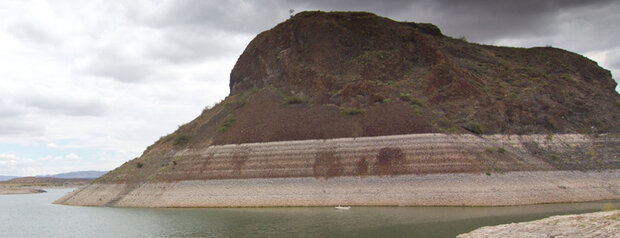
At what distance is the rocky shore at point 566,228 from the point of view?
1790cm

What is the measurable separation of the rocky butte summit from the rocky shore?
15871 millimetres

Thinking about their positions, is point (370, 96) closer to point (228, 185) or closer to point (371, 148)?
point (371, 148)

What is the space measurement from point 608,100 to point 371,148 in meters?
37.3

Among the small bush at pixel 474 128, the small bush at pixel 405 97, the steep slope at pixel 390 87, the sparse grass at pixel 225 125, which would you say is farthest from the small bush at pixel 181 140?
the small bush at pixel 474 128

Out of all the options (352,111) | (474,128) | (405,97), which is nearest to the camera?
(474,128)

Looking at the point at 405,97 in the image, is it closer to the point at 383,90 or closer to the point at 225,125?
the point at 383,90

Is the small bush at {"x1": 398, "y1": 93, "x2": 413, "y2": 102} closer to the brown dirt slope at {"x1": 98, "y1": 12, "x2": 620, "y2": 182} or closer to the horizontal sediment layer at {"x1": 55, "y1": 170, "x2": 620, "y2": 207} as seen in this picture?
the brown dirt slope at {"x1": 98, "y1": 12, "x2": 620, "y2": 182}

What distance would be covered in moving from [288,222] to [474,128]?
90.5ft

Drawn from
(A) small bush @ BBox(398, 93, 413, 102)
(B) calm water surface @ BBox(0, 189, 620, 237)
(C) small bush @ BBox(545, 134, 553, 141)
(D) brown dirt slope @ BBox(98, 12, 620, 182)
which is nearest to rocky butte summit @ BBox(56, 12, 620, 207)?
(D) brown dirt slope @ BBox(98, 12, 620, 182)

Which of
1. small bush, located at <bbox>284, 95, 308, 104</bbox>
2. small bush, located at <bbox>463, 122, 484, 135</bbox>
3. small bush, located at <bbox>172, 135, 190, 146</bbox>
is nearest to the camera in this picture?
small bush, located at <bbox>463, 122, 484, 135</bbox>

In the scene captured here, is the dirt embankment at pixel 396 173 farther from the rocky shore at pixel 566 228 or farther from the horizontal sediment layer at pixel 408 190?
the rocky shore at pixel 566 228

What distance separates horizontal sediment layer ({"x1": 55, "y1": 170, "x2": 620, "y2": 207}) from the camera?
39.5 m

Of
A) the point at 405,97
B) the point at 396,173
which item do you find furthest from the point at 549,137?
the point at 396,173

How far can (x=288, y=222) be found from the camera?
107 ft
